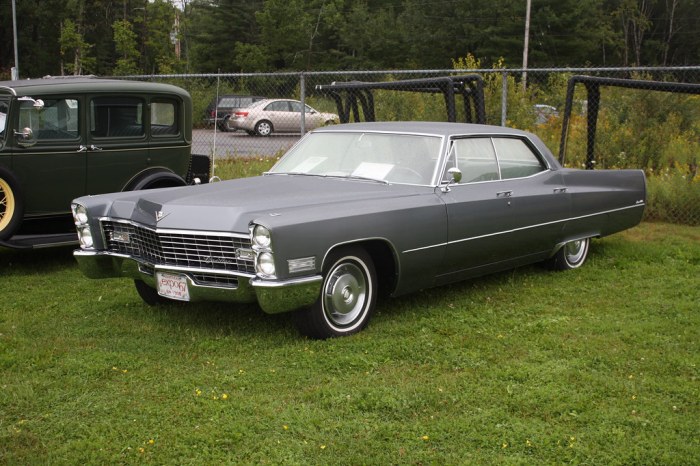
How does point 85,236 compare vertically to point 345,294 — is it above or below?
above

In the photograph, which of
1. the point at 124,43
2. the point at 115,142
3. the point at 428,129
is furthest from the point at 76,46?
the point at 428,129

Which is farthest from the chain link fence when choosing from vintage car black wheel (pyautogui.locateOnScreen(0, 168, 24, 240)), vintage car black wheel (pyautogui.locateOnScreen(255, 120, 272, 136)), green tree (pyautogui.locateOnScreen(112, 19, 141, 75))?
green tree (pyautogui.locateOnScreen(112, 19, 141, 75))

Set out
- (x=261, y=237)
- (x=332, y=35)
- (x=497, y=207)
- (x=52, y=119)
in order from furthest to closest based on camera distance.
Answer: (x=332, y=35)
(x=52, y=119)
(x=497, y=207)
(x=261, y=237)

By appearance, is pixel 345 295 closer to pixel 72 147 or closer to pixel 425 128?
pixel 425 128

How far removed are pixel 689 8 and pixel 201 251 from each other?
6139 centimetres

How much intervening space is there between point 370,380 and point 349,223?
1174 millimetres

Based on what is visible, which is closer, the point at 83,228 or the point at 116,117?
the point at 83,228

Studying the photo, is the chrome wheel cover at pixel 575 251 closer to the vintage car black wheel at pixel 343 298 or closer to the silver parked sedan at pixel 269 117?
the vintage car black wheel at pixel 343 298

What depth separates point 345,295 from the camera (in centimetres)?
578

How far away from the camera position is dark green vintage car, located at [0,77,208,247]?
7.92m

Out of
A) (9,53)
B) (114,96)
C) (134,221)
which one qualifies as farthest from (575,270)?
(9,53)

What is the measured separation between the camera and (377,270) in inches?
245

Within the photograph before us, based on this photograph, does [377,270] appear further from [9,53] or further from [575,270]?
[9,53]

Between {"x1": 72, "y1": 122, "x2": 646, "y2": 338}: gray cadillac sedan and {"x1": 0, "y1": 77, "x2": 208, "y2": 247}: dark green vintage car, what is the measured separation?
1.94 m
